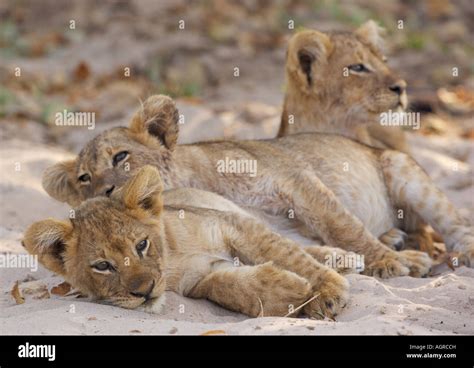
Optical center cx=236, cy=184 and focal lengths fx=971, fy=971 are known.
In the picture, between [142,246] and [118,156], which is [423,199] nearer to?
[118,156]

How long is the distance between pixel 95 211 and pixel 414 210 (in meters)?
2.54

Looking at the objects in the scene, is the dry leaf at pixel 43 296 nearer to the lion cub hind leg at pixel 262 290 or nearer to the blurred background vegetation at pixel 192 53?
the lion cub hind leg at pixel 262 290

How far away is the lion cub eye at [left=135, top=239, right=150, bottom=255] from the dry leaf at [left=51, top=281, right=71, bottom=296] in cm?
76

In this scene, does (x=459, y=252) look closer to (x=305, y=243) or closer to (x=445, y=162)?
(x=305, y=243)

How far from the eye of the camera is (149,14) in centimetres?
1311

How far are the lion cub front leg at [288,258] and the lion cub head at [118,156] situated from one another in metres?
0.80

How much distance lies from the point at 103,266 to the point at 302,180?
5.81 feet

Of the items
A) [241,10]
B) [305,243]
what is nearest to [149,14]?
[241,10]

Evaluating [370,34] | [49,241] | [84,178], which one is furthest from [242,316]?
[370,34]

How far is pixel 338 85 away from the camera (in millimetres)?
6984

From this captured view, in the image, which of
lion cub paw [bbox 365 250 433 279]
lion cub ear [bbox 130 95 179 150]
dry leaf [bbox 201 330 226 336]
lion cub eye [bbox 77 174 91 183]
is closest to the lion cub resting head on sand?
lion cub ear [bbox 130 95 179 150]

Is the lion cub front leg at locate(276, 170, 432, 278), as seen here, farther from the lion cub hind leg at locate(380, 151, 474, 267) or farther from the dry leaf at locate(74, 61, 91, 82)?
the dry leaf at locate(74, 61, 91, 82)
